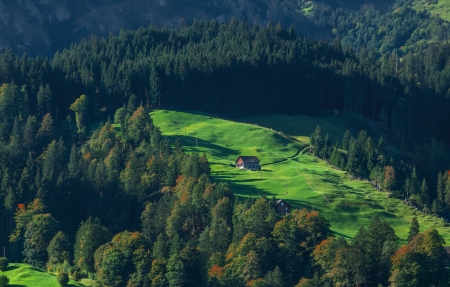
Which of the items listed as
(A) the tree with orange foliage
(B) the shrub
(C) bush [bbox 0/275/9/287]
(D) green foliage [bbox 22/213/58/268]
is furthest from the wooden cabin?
(C) bush [bbox 0/275/9/287]

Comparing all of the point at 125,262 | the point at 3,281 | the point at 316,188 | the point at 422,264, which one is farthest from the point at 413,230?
Result: the point at 3,281

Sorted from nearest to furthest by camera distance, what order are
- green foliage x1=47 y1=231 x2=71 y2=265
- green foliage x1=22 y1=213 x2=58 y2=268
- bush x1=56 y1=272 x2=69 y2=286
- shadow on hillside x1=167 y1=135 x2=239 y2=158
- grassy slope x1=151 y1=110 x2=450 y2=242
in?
1. bush x1=56 y1=272 x2=69 y2=286
2. green foliage x1=47 y1=231 x2=71 y2=265
3. green foliage x1=22 y1=213 x2=58 y2=268
4. grassy slope x1=151 y1=110 x2=450 y2=242
5. shadow on hillside x1=167 y1=135 x2=239 y2=158

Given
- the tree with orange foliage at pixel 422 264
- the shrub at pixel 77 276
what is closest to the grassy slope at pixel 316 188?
the tree with orange foliage at pixel 422 264

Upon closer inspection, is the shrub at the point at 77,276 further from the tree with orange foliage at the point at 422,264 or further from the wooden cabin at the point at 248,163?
the wooden cabin at the point at 248,163

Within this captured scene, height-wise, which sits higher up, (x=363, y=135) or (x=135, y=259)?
(x=363, y=135)

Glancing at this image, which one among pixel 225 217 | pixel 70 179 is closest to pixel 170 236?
→ pixel 225 217

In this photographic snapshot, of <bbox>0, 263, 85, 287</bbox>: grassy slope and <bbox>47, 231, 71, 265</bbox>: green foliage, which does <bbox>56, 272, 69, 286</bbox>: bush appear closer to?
<bbox>0, 263, 85, 287</bbox>: grassy slope

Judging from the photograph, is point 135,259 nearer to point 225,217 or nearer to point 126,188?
point 225,217
